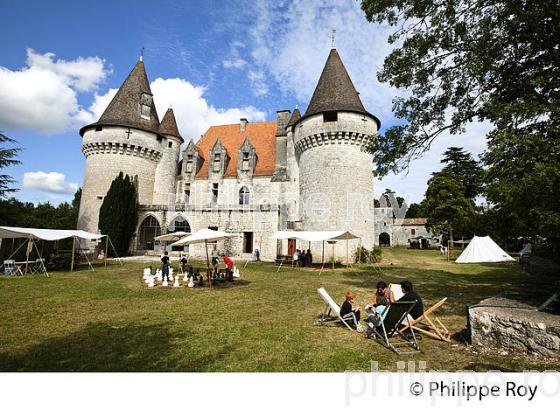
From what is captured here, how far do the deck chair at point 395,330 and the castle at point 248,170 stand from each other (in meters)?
14.6

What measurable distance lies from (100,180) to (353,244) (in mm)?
20900

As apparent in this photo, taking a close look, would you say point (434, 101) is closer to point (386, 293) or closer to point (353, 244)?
point (386, 293)

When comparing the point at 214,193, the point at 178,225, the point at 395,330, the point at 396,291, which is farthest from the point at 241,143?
the point at 395,330

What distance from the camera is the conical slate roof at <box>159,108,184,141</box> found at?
27828mm

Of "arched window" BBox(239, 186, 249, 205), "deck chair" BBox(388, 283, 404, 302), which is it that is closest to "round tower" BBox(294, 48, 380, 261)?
"arched window" BBox(239, 186, 249, 205)

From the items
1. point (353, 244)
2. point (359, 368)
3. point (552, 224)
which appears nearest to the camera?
point (359, 368)

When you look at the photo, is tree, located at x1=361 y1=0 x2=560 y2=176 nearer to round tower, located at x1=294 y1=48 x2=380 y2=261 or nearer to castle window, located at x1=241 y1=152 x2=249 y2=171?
round tower, located at x1=294 y1=48 x2=380 y2=261

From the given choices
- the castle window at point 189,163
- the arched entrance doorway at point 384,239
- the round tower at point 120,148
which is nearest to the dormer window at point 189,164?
the castle window at point 189,163

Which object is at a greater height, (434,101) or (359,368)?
(434,101)

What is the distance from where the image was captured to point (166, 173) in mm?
27438

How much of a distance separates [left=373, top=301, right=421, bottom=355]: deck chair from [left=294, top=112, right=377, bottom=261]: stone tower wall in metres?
15.5

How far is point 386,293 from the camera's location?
6715 millimetres

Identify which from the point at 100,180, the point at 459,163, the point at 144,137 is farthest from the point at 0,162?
the point at 459,163

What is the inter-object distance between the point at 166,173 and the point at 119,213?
→ 6006mm
